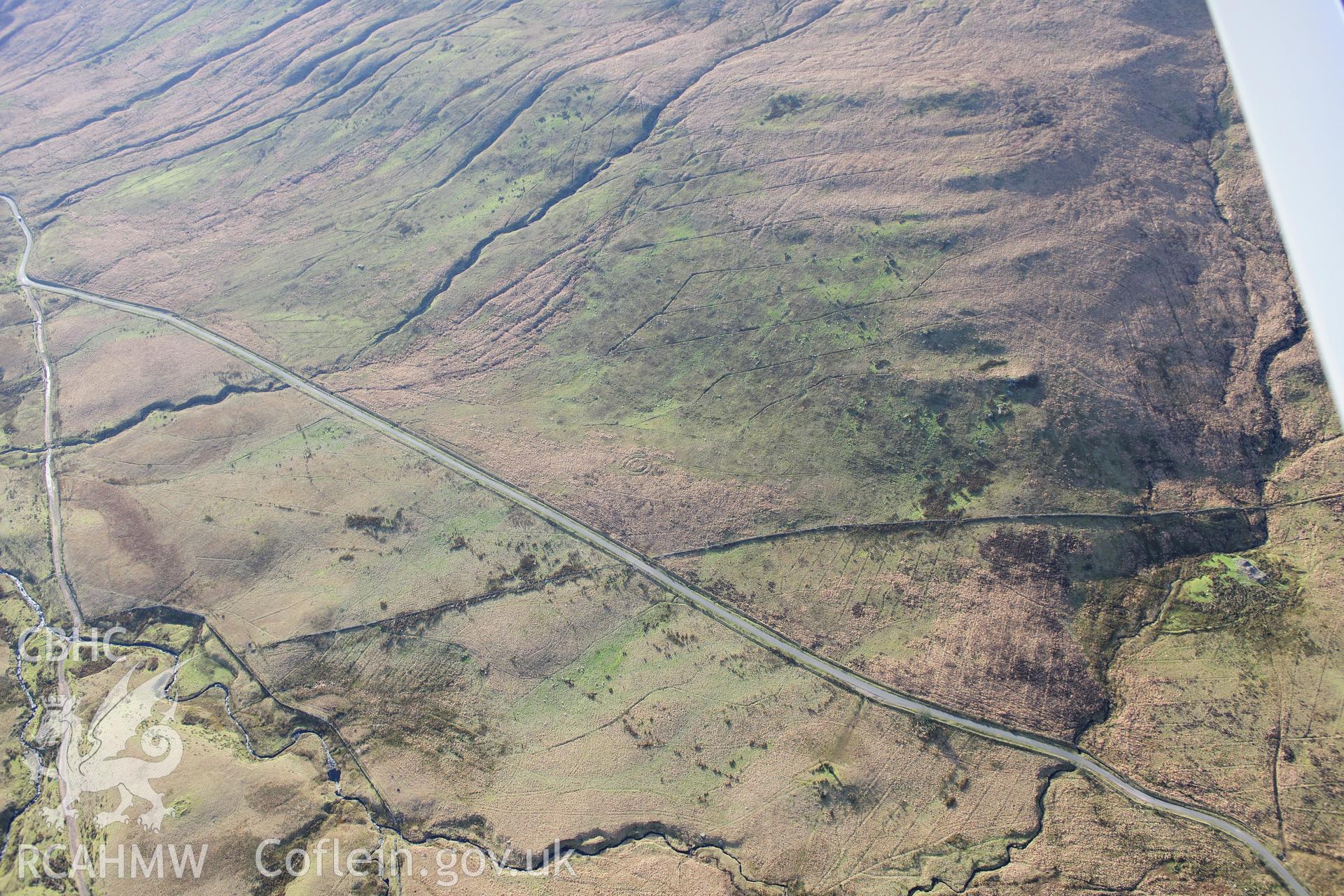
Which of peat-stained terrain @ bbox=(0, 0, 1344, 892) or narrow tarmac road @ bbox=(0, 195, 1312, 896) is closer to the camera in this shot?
narrow tarmac road @ bbox=(0, 195, 1312, 896)

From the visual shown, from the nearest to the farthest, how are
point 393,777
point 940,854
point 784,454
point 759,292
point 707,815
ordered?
point 940,854
point 707,815
point 393,777
point 784,454
point 759,292

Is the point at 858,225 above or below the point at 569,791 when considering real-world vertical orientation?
above

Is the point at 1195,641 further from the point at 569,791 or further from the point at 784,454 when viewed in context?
the point at 569,791

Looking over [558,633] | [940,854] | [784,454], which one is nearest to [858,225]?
[784,454]

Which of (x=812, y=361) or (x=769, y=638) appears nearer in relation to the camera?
(x=769, y=638)

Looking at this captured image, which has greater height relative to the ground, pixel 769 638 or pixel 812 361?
pixel 812 361
